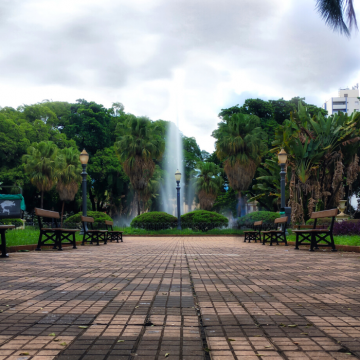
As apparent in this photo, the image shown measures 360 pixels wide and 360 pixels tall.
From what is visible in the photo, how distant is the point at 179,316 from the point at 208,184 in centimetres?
3826

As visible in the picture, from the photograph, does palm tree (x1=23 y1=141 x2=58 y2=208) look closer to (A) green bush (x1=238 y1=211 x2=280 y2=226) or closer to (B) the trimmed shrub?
(A) green bush (x1=238 y1=211 x2=280 y2=226)

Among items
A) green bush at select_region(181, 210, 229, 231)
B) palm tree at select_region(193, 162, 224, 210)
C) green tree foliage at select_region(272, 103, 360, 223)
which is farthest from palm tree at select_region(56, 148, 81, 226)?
green tree foliage at select_region(272, 103, 360, 223)

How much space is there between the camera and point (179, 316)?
126 inches

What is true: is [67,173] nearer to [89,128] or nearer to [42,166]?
[42,166]

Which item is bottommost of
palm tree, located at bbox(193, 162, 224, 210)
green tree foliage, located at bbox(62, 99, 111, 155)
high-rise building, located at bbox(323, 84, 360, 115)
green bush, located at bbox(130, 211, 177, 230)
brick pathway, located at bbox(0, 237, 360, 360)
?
brick pathway, located at bbox(0, 237, 360, 360)

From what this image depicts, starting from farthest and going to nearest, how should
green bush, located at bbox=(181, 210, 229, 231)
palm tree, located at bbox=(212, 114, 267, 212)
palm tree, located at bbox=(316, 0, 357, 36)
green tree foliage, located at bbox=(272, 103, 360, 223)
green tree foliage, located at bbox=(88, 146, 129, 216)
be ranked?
green tree foliage, located at bbox=(88, 146, 129, 216) → palm tree, located at bbox=(212, 114, 267, 212) → green bush, located at bbox=(181, 210, 229, 231) → green tree foliage, located at bbox=(272, 103, 360, 223) → palm tree, located at bbox=(316, 0, 357, 36)

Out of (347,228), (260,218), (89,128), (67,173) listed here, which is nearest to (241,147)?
(260,218)

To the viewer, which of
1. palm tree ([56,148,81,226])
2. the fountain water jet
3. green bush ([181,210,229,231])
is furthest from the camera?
the fountain water jet

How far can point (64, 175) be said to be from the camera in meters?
37.0

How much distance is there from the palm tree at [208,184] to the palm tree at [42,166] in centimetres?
1451

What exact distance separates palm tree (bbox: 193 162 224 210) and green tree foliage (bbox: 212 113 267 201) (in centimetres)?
762

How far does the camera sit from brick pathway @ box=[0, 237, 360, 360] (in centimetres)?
239

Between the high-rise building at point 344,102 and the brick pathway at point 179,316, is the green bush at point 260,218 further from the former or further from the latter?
the high-rise building at point 344,102

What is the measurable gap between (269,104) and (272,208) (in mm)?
12563
